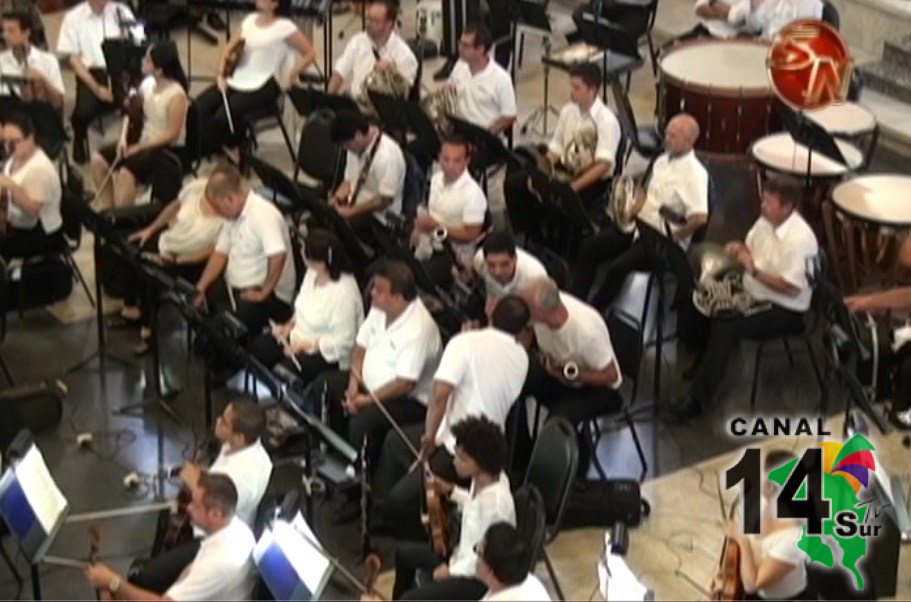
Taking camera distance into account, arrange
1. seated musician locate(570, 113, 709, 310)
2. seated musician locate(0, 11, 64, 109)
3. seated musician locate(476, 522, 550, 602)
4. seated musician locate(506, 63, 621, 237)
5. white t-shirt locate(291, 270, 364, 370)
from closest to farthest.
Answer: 1. seated musician locate(476, 522, 550, 602)
2. white t-shirt locate(291, 270, 364, 370)
3. seated musician locate(570, 113, 709, 310)
4. seated musician locate(506, 63, 621, 237)
5. seated musician locate(0, 11, 64, 109)

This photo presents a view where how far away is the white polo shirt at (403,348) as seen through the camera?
7406 millimetres

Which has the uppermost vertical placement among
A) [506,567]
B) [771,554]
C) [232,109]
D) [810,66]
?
[810,66]

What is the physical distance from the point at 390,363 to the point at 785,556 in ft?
7.22

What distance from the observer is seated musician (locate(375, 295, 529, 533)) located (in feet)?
23.0

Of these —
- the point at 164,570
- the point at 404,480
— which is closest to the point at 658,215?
the point at 404,480

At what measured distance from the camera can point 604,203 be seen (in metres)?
9.45

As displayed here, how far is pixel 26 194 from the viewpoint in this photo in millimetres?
8891

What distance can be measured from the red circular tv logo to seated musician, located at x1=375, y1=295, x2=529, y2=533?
2.30 meters

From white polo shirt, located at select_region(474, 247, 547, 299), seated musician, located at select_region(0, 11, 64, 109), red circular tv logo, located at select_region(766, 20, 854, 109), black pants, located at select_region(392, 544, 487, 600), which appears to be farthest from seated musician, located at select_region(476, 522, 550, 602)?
seated musician, located at select_region(0, 11, 64, 109)

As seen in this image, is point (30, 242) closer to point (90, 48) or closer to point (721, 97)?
point (90, 48)

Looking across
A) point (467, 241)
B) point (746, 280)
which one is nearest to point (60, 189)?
point (467, 241)

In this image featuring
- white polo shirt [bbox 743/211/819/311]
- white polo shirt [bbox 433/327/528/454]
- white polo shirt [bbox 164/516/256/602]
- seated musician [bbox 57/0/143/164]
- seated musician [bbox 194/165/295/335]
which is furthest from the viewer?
seated musician [bbox 57/0/143/164]

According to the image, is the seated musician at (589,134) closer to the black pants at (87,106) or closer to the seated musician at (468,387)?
the seated musician at (468,387)

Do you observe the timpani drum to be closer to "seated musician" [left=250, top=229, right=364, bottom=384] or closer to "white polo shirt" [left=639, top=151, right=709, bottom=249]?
"white polo shirt" [left=639, top=151, right=709, bottom=249]
